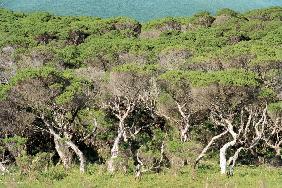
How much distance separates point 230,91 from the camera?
21.1 meters

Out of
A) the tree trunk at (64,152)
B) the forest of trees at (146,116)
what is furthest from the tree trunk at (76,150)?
the tree trunk at (64,152)

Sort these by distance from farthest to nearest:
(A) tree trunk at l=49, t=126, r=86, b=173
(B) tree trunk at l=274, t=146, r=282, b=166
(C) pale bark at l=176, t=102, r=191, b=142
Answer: (B) tree trunk at l=274, t=146, r=282, b=166 < (C) pale bark at l=176, t=102, r=191, b=142 < (A) tree trunk at l=49, t=126, r=86, b=173

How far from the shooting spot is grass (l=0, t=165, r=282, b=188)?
16609mm

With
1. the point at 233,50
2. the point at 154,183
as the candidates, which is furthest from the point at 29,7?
the point at 154,183

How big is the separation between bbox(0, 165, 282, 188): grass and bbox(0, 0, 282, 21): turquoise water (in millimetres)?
77982

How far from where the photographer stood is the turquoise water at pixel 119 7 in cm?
9894

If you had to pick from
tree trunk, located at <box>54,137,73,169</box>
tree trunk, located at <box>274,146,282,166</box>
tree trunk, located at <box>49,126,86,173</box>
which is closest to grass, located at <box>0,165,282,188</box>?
tree trunk, located at <box>49,126,86,173</box>

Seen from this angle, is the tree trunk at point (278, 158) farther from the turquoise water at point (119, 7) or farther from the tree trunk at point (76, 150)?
the turquoise water at point (119, 7)

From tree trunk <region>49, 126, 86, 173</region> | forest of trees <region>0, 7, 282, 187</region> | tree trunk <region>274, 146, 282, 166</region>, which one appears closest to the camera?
tree trunk <region>49, 126, 86, 173</region>

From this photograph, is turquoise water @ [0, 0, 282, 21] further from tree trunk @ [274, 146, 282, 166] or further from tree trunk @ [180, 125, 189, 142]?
tree trunk @ [180, 125, 189, 142]

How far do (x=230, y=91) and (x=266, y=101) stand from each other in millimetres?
2988

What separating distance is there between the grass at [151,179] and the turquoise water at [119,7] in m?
78.0

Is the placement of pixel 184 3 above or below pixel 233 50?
above

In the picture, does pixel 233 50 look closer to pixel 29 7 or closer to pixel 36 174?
pixel 36 174
